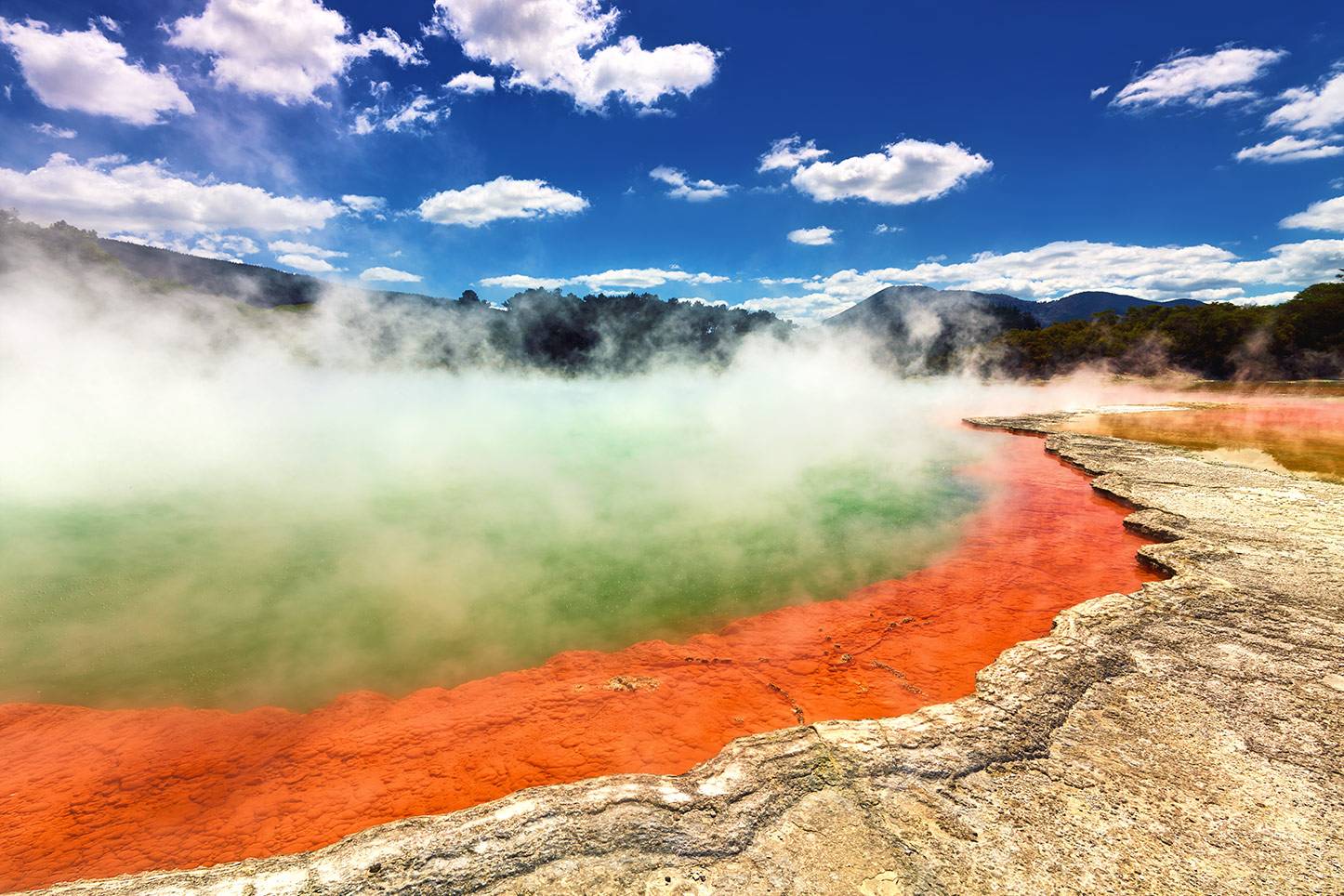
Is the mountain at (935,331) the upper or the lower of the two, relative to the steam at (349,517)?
upper

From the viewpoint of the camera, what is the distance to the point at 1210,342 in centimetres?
2895

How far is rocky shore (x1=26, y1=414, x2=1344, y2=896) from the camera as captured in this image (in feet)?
6.81

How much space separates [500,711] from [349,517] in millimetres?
4828

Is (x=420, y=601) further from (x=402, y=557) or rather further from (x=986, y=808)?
(x=986, y=808)

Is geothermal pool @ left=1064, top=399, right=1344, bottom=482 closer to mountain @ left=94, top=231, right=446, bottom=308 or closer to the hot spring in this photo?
the hot spring

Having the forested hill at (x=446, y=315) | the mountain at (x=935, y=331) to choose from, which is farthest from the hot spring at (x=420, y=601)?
the mountain at (x=935, y=331)

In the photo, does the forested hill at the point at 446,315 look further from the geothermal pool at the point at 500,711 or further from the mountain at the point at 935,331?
the geothermal pool at the point at 500,711

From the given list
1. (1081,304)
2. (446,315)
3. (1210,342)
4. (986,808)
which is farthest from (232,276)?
(1081,304)

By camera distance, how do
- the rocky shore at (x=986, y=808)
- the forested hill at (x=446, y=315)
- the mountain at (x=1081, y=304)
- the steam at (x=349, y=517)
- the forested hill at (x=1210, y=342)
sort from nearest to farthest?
the rocky shore at (x=986, y=808) < the steam at (x=349, y=517) < the forested hill at (x=446, y=315) < the forested hill at (x=1210, y=342) < the mountain at (x=1081, y=304)

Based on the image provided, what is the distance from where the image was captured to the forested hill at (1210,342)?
25750 millimetres

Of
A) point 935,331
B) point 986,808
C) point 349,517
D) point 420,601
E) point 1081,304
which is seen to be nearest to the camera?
point 986,808

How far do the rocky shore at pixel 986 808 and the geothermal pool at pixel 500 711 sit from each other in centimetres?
61

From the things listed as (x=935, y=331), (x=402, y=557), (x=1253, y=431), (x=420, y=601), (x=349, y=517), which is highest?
(x=935, y=331)

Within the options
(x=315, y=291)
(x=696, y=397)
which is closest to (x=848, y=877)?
(x=696, y=397)
